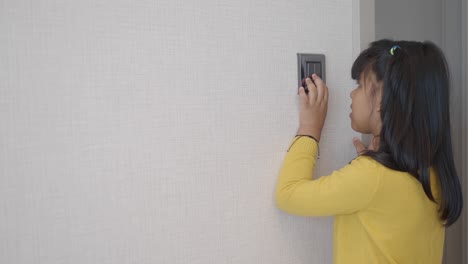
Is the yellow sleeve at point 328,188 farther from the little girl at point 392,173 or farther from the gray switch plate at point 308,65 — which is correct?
the gray switch plate at point 308,65

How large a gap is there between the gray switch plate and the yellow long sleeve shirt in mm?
165

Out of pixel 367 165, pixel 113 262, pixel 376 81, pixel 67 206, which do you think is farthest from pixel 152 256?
pixel 376 81

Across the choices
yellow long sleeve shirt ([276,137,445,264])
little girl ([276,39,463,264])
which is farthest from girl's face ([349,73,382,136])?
yellow long sleeve shirt ([276,137,445,264])

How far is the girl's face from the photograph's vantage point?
79 centimetres

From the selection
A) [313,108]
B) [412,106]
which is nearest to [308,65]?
[313,108]

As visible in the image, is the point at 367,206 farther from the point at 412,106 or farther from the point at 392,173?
the point at 412,106

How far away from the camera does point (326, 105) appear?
34.0 inches

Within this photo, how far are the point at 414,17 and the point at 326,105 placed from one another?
112 cm

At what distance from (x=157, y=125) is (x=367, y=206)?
1.58 ft

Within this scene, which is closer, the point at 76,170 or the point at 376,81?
the point at 76,170

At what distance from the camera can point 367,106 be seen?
81cm

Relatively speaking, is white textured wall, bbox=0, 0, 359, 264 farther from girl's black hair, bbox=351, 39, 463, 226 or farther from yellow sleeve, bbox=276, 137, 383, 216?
girl's black hair, bbox=351, 39, 463, 226

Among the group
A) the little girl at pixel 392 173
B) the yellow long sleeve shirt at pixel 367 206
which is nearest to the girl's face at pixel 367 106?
the little girl at pixel 392 173

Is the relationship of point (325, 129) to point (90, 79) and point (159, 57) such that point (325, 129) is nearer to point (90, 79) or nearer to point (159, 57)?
point (159, 57)
